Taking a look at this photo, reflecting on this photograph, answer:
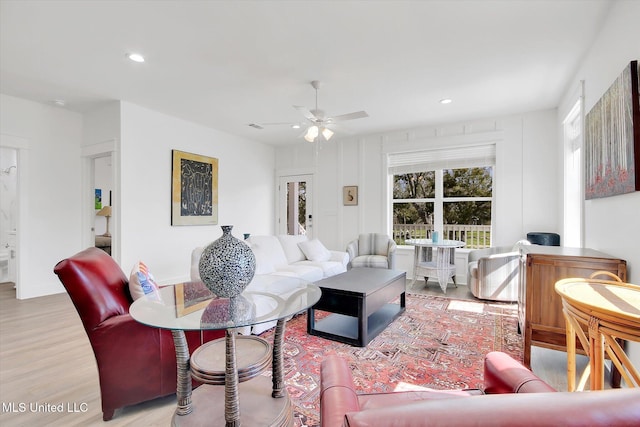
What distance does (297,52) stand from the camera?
296 cm

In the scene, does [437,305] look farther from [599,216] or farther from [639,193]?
[639,193]

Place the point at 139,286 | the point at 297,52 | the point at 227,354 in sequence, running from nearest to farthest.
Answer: the point at 227,354 → the point at 139,286 → the point at 297,52

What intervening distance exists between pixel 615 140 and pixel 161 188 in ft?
17.0

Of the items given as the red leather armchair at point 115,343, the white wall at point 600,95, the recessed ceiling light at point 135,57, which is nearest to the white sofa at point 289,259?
the red leather armchair at point 115,343

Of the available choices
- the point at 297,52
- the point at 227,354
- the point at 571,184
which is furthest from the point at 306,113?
the point at 571,184

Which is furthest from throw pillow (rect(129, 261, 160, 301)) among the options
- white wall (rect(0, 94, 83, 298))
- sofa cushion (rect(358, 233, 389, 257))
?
sofa cushion (rect(358, 233, 389, 257))

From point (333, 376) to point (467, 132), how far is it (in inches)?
198

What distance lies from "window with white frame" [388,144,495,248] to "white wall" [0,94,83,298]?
534 cm

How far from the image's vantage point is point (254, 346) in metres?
1.65

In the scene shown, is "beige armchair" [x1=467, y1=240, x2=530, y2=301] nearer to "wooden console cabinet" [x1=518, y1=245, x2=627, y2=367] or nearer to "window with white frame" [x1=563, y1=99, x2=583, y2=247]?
"window with white frame" [x1=563, y1=99, x2=583, y2=247]

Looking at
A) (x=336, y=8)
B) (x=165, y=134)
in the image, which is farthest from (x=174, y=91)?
(x=336, y=8)

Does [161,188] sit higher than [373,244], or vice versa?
[161,188]

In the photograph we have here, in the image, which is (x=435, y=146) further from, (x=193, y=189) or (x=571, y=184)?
(x=193, y=189)

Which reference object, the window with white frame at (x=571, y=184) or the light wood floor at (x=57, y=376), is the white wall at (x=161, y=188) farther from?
the window with white frame at (x=571, y=184)
